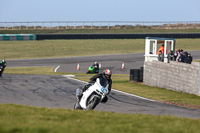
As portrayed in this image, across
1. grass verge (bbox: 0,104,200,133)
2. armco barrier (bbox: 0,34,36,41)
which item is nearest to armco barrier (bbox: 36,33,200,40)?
armco barrier (bbox: 0,34,36,41)

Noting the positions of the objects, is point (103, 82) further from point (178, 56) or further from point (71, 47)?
point (71, 47)

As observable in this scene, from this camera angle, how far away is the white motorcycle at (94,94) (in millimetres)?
12445

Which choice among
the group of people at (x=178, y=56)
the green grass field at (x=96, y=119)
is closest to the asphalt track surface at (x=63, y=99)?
the green grass field at (x=96, y=119)

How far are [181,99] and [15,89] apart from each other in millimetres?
8370

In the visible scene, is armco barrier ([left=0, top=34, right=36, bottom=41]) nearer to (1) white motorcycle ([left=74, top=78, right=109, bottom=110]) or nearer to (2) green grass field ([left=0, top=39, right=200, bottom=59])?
(2) green grass field ([left=0, top=39, right=200, bottom=59])

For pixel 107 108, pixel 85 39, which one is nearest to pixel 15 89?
pixel 107 108

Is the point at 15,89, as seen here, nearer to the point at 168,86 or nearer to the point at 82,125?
the point at 168,86

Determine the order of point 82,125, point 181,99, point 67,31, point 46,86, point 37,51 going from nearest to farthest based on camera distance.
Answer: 1. point 82,125
2. point 181,99
3. point 46,86
4. point 37,51
5. point 67,31

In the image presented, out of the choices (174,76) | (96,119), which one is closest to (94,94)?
(96,119)

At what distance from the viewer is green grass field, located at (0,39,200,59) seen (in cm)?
5519

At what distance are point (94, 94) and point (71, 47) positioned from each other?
157 ft

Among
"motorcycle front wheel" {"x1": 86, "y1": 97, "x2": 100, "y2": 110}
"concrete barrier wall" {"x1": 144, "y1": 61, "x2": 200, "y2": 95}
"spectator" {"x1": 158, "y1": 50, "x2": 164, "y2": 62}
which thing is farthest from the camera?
"spectator" {"x1": 158, "y1": 50, "x2": 164, "y2": 62}

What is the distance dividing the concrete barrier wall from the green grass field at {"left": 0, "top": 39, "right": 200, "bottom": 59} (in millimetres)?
30254

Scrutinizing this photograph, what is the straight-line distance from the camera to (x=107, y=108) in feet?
50.8
